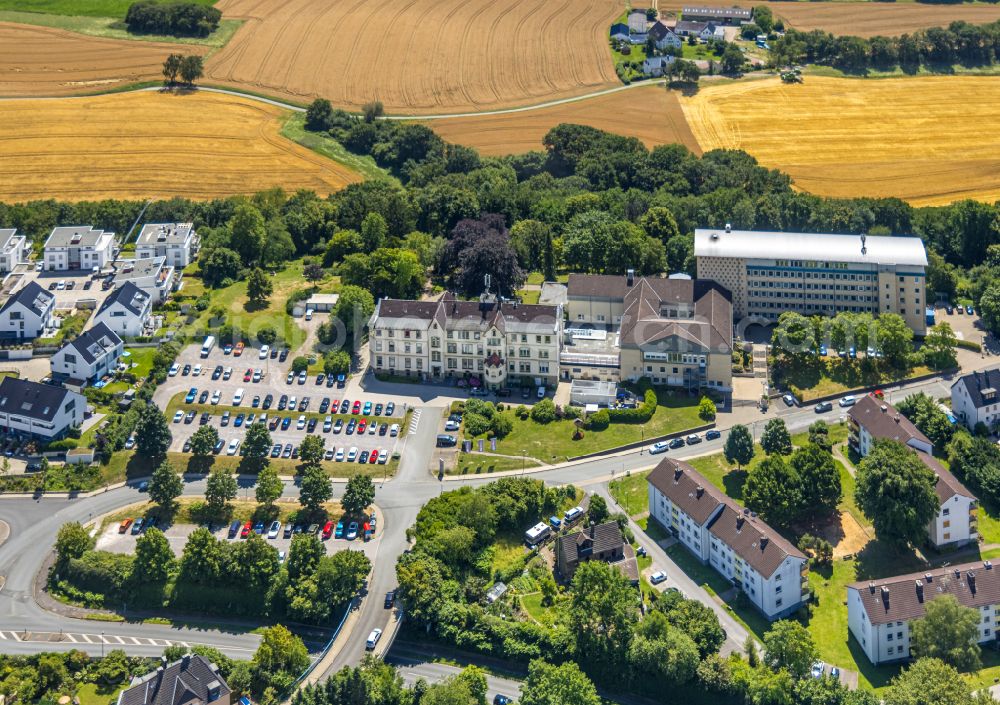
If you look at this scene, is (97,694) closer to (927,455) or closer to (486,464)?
(486,464)

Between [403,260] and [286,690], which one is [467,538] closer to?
[286,690]

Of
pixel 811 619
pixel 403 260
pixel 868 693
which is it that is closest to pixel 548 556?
pixel 811 619

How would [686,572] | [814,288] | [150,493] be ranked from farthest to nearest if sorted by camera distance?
[814,288] → [150,493] → [686,572]

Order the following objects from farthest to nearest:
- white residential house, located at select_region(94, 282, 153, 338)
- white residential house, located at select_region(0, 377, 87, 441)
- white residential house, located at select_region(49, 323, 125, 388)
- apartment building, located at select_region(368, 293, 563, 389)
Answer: white residential house, located at select_region(94, 282, 153, 338)
white residential house, located at select_region(49, 323, 125, 388)
apartment building, located at select_region(368, 293, 563, 389)
white residential house, located at select_region(0, 377, 87, 441)

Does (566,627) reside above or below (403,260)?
below

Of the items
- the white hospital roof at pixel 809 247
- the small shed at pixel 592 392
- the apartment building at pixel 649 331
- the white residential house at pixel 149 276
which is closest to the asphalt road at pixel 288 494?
the small shed at pixel 592 392

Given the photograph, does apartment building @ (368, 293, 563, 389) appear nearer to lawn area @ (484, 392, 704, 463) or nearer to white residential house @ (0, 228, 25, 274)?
lawn area @ (484, 392, 704, 463)

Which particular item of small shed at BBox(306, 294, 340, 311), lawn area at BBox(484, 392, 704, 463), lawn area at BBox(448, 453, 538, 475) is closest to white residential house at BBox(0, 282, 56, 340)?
small shed at BBox(306, 294, 340, 311)
